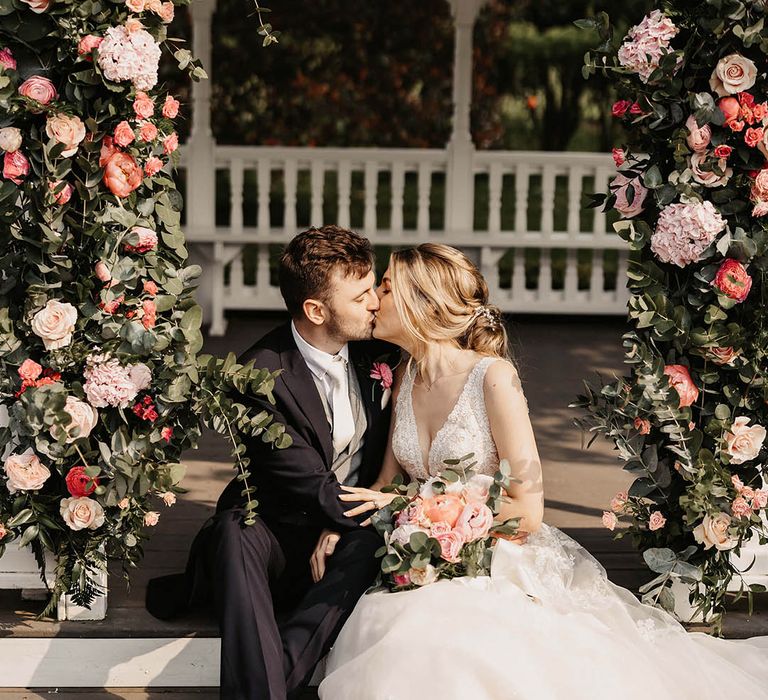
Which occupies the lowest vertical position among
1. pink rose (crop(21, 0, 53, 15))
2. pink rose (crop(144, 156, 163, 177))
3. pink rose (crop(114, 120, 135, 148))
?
pink rose (crop(144, 156, 163, 177))

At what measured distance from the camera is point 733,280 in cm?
332

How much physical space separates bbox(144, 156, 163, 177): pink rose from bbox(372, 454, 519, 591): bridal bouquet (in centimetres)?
111

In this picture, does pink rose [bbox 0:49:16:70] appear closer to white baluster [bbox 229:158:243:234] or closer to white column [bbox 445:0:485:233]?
white baluster [bbox 229:158:243:234]

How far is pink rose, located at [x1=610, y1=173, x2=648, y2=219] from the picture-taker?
3416 millimetres

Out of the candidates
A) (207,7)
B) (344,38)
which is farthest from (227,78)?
(207,7)

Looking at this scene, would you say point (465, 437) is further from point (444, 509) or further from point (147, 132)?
point (147, 132)

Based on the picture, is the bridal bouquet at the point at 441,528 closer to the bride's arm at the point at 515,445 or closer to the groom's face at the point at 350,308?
the bride's arm at the point at 515,445

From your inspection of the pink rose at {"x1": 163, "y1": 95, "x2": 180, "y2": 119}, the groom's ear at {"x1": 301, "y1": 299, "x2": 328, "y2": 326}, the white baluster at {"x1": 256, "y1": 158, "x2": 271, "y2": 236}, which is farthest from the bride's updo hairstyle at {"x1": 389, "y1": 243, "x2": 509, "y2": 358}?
the white baluster at {"x1": 256, "y1": 158, "x2": 271, "y2": 236}

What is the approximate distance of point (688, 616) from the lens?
12.0ft

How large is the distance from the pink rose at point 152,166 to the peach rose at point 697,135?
58.2 inches

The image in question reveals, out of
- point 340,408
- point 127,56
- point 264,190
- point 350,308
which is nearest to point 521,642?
point 340,408

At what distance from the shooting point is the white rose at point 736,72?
3229 mm

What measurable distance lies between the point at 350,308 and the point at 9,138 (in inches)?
42.9

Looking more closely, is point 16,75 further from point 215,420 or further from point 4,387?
point 215,420
